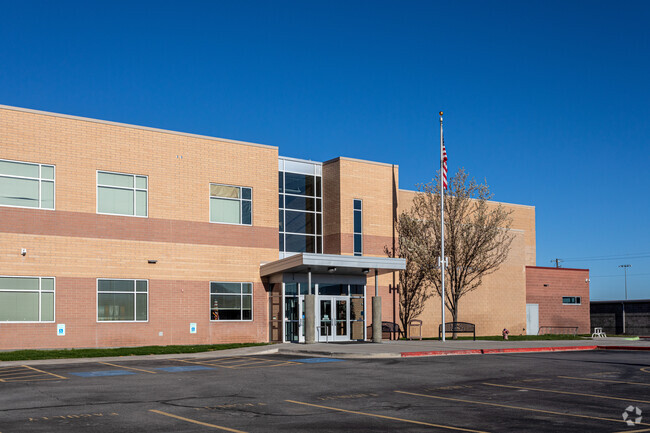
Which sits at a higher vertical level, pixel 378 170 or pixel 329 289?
pixel 378 170

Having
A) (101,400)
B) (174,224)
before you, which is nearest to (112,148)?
(174,224)

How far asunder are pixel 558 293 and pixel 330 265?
1048 inches

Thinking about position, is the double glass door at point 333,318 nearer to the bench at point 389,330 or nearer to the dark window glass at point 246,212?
the bench at point 389,330

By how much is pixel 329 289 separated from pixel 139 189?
33.1 ft

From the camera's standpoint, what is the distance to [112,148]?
29406 mm

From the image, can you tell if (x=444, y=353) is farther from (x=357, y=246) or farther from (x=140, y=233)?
(x=140, y=233)

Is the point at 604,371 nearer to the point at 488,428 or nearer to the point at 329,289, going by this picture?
the point at 488,428

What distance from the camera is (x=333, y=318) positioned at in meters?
33.2

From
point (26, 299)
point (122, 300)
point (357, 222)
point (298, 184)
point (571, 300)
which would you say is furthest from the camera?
point (571, 300)

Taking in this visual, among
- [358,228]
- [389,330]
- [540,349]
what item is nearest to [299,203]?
[358,228]

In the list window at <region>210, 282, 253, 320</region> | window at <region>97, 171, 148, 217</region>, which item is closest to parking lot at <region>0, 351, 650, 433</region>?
window at <region>97, 171, 148, 217</region>

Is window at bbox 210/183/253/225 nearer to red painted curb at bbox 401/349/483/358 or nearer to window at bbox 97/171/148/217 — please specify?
window at bbox 97/171/148/217

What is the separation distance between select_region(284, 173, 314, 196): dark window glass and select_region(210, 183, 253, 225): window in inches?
Result: 116

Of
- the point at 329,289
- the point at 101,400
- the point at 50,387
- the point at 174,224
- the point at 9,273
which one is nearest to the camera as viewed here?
the point at 101,400
